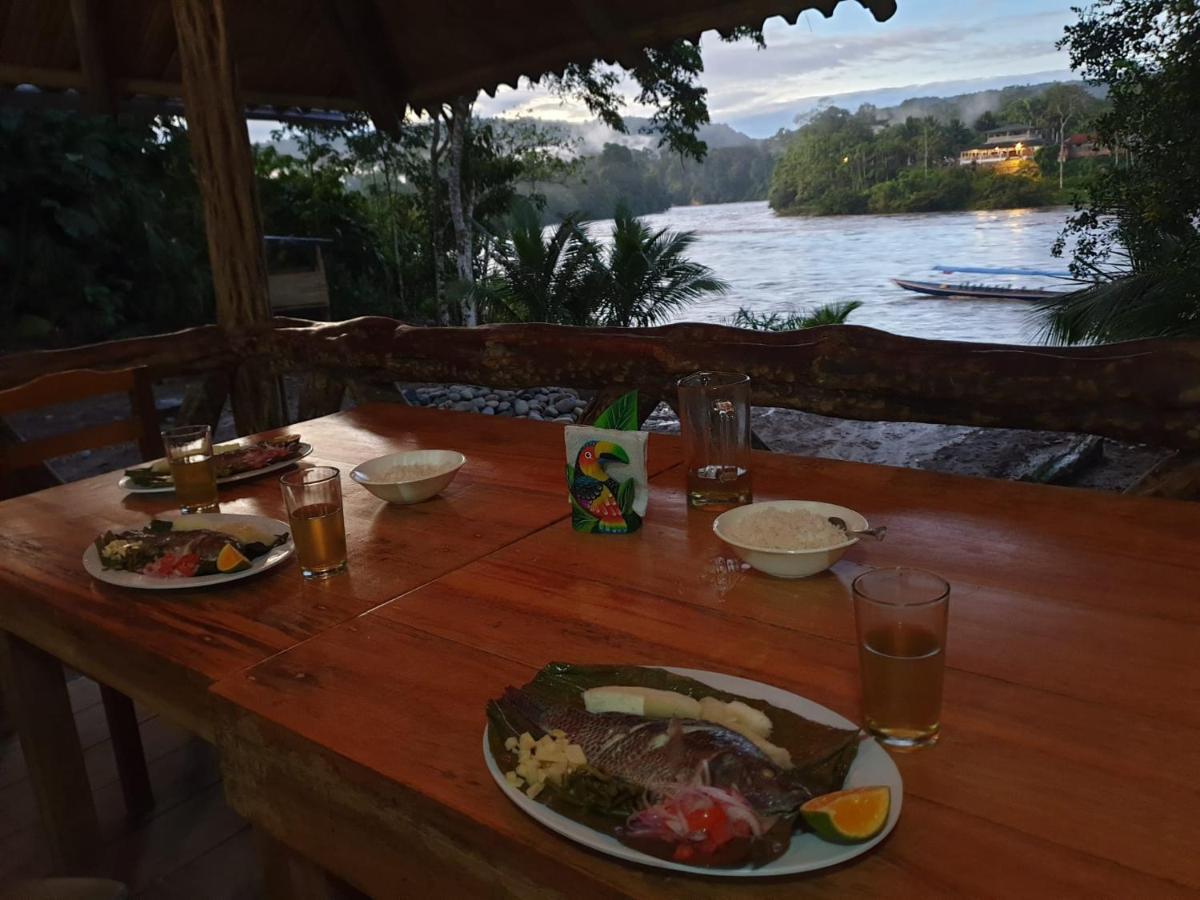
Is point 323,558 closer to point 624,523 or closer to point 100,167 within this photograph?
point 624,523

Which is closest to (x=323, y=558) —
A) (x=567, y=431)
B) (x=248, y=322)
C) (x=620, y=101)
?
(x=567, y=431)

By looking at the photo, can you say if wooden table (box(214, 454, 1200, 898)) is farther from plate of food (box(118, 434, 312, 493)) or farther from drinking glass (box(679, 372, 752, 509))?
plate of food (box(118, 434, 312, 493))

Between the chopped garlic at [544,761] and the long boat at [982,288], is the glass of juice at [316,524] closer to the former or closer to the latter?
the chopped garlic at [544,761]

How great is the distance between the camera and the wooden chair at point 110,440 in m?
1.83

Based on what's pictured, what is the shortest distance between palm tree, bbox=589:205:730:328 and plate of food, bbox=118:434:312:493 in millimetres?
5360

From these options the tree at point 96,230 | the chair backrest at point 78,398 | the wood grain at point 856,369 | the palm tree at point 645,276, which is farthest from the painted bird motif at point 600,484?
the tree at point 96,230

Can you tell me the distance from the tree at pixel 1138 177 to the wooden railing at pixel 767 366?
2357 millimetres

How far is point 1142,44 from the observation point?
163 inches

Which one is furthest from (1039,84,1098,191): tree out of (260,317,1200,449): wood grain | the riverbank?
(260,317,1200,449): wood grain

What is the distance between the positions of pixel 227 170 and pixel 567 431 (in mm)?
2566

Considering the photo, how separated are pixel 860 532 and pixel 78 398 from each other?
193cm

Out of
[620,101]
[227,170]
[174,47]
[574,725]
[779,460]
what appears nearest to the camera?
[574,725]

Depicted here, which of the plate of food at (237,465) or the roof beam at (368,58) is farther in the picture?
the roof beam at (368,58)

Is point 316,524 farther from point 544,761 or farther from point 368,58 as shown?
point 368,58
